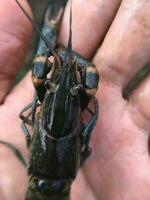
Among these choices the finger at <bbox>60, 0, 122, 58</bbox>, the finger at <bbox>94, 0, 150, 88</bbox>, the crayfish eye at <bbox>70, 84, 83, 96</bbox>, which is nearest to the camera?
the crayfish eye at <bbox>70, 84, 83, 96</bbox>

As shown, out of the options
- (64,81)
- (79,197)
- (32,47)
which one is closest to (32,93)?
(64,81)

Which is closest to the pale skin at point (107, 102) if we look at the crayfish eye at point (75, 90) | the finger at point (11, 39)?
the finger at point (11, 39)

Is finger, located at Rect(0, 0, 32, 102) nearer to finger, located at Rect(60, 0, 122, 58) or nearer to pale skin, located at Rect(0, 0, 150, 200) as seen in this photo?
pale skin, located at Rect(0, 0, 150, 200)

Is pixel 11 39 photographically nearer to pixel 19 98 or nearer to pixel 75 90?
pixel 19 98

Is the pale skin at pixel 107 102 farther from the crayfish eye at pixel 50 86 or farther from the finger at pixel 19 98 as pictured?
the crayfish eye at pixel 50 86

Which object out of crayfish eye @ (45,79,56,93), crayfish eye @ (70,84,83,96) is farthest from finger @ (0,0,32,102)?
crayfish eye @ (70,84,83,96)

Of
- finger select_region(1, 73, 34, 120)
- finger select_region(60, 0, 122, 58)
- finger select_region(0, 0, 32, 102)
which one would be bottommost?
finger select_region(1, 73, 34, 120)

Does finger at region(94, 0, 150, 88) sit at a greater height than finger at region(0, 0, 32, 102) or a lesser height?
greater
